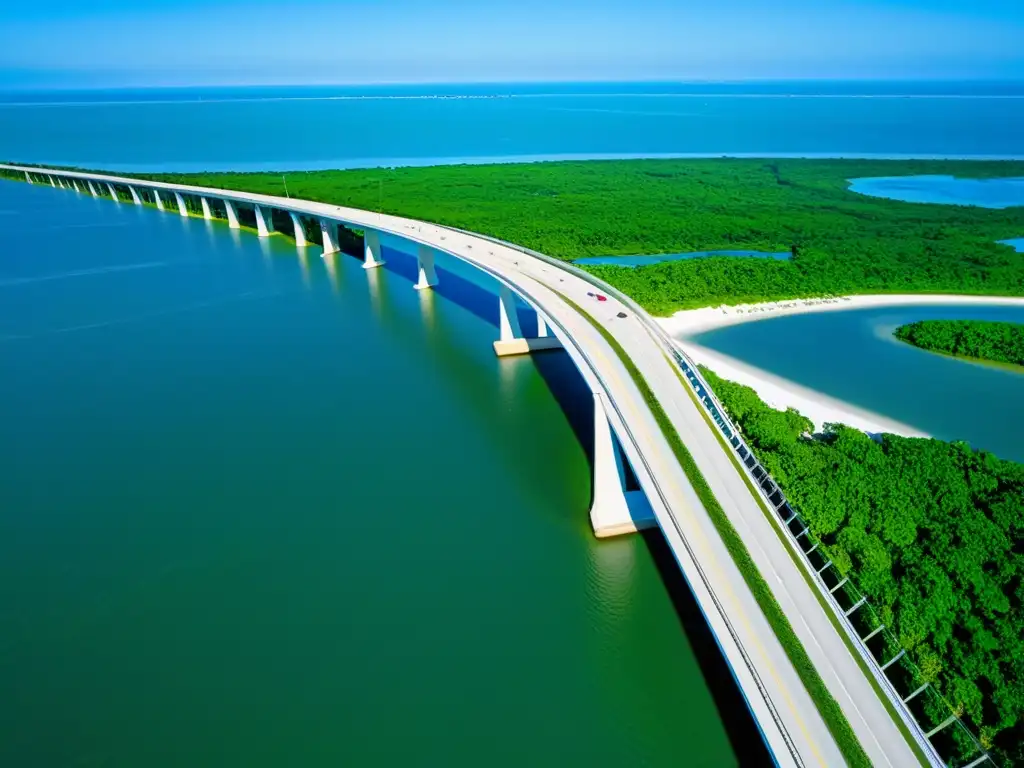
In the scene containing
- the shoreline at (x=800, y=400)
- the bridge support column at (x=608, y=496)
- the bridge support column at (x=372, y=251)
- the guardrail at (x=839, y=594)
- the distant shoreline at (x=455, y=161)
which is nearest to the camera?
the guardrail at (x=839, y=594)

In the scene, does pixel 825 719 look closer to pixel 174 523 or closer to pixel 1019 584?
pixel 1019 584

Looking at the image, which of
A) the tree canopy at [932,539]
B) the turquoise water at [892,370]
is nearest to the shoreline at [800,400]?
the turquoise water at [892,370]

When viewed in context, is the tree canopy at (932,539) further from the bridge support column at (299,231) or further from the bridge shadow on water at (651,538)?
the bridge support column at (299,231)

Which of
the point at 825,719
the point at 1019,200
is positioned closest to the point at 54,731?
the point at 825,719

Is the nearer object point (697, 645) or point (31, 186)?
point (697, 645)

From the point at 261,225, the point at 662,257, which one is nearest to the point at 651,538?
the point at 662,257

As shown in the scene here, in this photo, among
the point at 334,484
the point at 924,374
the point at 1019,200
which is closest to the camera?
the point at 334,484
